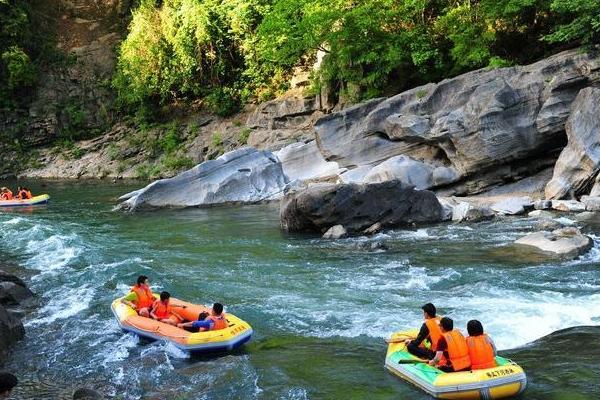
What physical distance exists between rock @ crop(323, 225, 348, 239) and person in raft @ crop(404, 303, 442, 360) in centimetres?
998

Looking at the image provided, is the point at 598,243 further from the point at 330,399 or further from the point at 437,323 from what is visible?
the point at 330,399

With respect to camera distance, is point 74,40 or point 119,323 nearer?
point 119,323

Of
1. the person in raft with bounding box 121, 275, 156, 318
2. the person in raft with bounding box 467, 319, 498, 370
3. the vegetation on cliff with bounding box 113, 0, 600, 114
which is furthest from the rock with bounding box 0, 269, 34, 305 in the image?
the vegetation on cliff with bounding box 113, 0, 600, 114

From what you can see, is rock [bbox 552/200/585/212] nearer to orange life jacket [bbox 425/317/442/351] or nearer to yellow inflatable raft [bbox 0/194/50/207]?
orange life jacket [bbox 425/317/442/351]

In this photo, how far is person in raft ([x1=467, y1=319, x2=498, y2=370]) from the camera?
798cm

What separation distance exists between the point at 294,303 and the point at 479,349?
5.22 metres

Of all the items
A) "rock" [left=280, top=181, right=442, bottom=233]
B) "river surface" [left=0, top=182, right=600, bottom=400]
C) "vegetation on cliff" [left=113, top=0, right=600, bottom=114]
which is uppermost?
"vegetation on cliff" [left=113, top=0, right=600, bottom=114]

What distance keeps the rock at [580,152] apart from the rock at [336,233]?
7.88 metres

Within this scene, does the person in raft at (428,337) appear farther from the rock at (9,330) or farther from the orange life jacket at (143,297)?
the rock at (9,330)

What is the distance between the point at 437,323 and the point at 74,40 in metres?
47.3

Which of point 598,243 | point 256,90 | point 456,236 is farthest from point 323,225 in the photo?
point 256,90

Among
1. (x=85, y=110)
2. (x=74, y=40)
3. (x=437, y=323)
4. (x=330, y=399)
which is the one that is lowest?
(x=330, y=399)

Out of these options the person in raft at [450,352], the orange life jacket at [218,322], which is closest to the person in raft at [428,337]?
the person in raft at [450,352]

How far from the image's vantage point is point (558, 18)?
1047 inches
